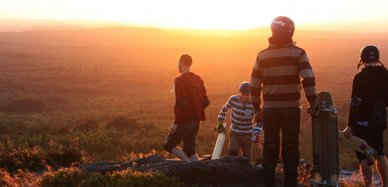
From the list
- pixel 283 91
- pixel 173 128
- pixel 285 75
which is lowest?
pixel 173 128

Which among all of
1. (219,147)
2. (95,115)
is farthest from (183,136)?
(95,115)

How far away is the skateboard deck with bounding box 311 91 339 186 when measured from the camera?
499 cm

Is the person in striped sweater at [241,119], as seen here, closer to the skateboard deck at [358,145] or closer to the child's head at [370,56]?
the skateboard deck at [358,145]

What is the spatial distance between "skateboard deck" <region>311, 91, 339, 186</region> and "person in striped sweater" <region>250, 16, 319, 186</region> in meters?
0.40

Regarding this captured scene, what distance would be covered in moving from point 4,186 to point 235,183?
3.58m

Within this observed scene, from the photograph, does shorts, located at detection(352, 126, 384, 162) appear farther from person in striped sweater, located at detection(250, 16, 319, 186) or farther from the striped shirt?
the striped shirt

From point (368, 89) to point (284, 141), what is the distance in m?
1.56

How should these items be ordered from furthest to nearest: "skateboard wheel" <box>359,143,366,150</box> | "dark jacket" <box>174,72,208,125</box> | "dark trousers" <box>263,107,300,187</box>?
"dark jacket" <box>174,72,208,125</box>, "skateboard wheel" <box>359,143,366,150</box>, "dark trousers" <box>263,107,300,187</box>

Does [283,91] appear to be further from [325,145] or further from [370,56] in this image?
[370,56]

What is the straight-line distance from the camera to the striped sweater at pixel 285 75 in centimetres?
446

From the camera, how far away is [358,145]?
17.1ft

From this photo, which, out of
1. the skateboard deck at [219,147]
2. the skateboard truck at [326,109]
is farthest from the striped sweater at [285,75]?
the skateboard deck at [219,147]

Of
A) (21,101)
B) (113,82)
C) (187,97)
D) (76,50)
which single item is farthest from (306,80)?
(76,50)

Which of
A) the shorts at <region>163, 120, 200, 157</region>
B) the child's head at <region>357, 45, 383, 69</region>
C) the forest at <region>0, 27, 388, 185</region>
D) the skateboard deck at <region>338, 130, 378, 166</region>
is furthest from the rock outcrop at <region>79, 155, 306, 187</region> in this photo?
the forest at <region>0, 27, 388, 185</region>
